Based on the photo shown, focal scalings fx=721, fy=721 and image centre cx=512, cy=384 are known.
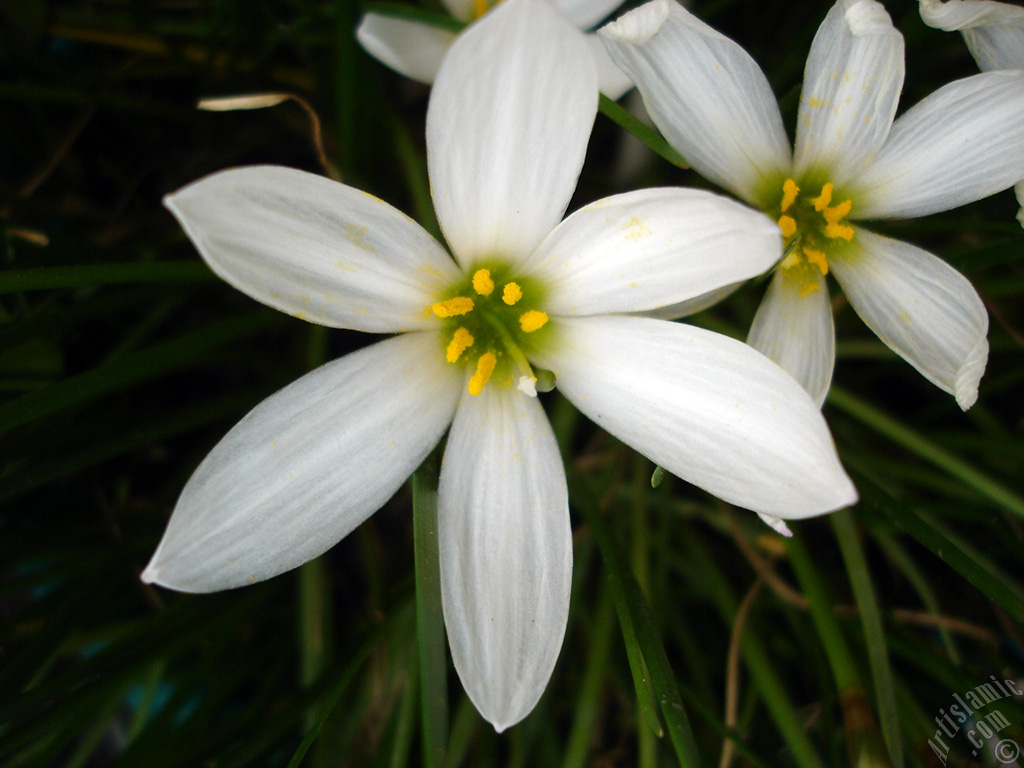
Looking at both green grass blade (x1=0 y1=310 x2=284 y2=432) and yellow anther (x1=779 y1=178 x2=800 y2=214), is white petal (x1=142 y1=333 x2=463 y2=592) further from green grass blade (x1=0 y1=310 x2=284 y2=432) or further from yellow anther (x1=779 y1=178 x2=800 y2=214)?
yellow anther (x1=779 y1=178 x2=800 y2=214)

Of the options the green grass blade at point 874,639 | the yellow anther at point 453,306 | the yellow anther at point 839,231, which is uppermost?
the yellow anther at point 839,231

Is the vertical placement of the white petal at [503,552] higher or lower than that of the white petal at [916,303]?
lower

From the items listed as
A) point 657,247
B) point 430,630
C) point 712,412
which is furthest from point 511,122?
point 430,630

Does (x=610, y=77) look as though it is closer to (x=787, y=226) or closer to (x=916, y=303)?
(x=787, y=226)

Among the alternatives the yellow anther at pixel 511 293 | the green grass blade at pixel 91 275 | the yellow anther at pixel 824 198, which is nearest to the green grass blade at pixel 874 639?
the yellow anther at pixel 824 198

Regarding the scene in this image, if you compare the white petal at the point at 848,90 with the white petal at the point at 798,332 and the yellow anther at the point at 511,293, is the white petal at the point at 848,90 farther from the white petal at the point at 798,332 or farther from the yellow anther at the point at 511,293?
the yellow anther at the point at 511,293

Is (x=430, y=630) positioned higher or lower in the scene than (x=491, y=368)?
lower

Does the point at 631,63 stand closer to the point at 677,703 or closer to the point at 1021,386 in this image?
the point at 677,703

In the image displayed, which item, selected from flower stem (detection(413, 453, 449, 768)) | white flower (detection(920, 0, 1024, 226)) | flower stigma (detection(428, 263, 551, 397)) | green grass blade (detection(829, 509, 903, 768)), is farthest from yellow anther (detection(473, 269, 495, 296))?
green grass blade (detection(829, 509, 903, 768))
